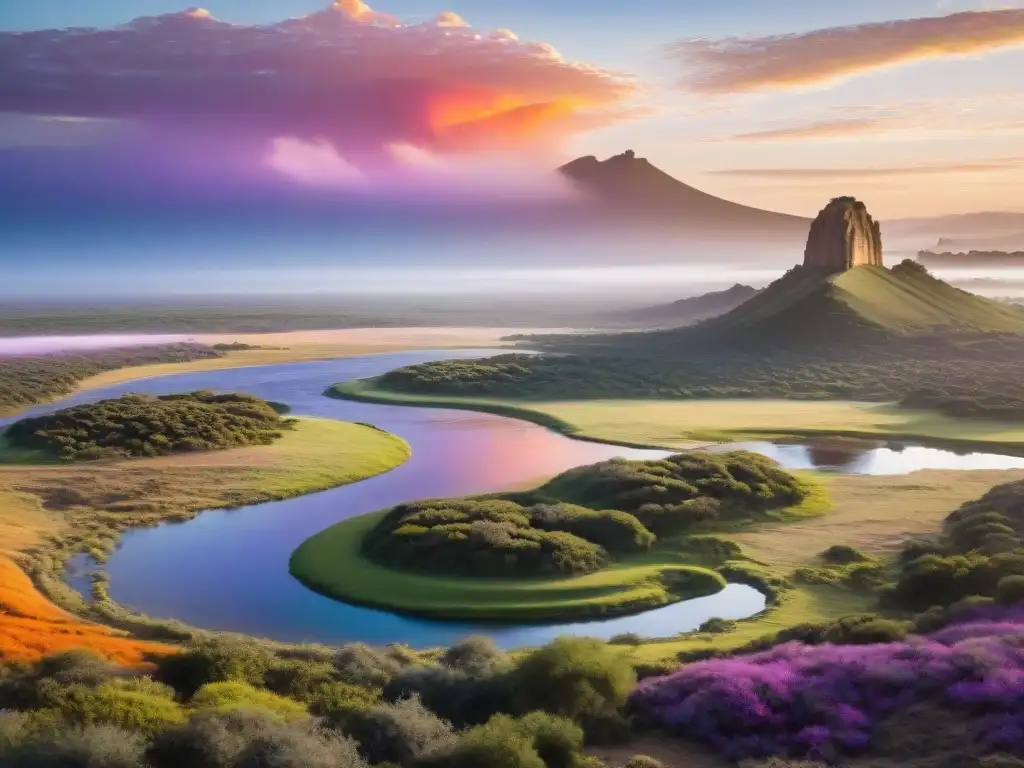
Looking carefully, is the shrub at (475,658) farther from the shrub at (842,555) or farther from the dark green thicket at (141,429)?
the dark green thicket at (141,429)

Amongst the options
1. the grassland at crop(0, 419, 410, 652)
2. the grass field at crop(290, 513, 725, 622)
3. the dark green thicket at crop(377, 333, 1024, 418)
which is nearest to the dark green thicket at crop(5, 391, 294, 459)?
the grassland at crop(0, 419, 410, 652)

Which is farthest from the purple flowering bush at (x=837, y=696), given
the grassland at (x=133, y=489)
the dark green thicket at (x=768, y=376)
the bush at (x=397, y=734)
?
the dark green thicket at (x=768, y=376)

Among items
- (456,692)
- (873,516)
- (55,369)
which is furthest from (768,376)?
(456,692)

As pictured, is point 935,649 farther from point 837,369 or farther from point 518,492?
point 837,369

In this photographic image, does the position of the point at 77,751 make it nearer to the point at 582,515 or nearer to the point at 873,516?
the point at 582,515

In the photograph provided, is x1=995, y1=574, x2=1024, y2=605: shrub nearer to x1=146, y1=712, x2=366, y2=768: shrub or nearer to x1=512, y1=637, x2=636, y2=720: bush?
x1=512, y1=637, x2=636, y2=720: bush

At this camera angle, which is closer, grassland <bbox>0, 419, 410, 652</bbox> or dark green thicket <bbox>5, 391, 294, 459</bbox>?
grassland <bbox>0, 419, 410, 652</bbox>

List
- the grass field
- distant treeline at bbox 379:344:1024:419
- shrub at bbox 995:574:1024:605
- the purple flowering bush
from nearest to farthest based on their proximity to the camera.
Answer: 1. the purple flowering bush
2. shrub at bbox 995:574:1024:605
3. the grass field
4. distant treeline at bbox 379:344:1024:419
